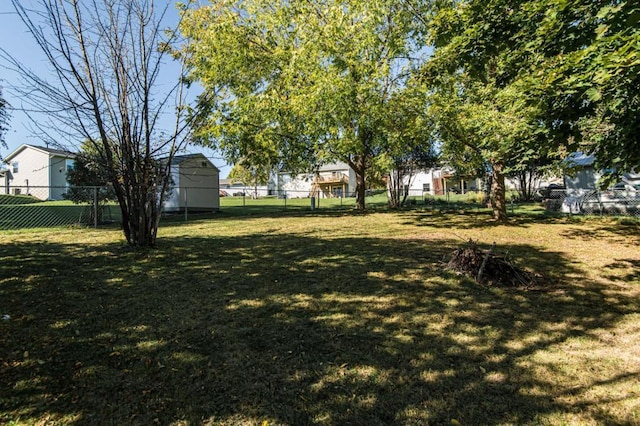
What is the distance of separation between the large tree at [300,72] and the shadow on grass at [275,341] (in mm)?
7579

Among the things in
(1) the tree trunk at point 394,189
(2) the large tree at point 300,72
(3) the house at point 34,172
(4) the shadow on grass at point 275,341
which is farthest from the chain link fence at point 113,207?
(1) the tree trunk at point 394,189

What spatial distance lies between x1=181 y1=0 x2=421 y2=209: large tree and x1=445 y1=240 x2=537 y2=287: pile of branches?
24.9 ft

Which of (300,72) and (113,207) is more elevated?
(300,72)

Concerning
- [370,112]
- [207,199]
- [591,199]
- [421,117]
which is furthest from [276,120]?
[591,199]

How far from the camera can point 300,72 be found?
13031mm

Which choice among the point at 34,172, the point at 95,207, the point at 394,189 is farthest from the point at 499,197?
the point at 34,172

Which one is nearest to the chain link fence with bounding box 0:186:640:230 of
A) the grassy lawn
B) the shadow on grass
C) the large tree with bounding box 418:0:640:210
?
the grassy lawn

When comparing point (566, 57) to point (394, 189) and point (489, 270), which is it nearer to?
point (489, 270)

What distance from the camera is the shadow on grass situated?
7.69 feet

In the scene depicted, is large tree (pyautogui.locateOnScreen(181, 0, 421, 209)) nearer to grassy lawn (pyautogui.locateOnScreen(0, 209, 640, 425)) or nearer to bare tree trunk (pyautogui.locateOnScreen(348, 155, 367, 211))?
bare tree trunk (pyautogui.locateOnScreen(348, 155, 367, 211))

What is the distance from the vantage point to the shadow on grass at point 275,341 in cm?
234

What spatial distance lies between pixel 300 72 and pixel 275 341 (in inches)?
458

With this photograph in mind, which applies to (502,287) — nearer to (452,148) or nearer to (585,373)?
(585,373)

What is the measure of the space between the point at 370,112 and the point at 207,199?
10.7 metres
